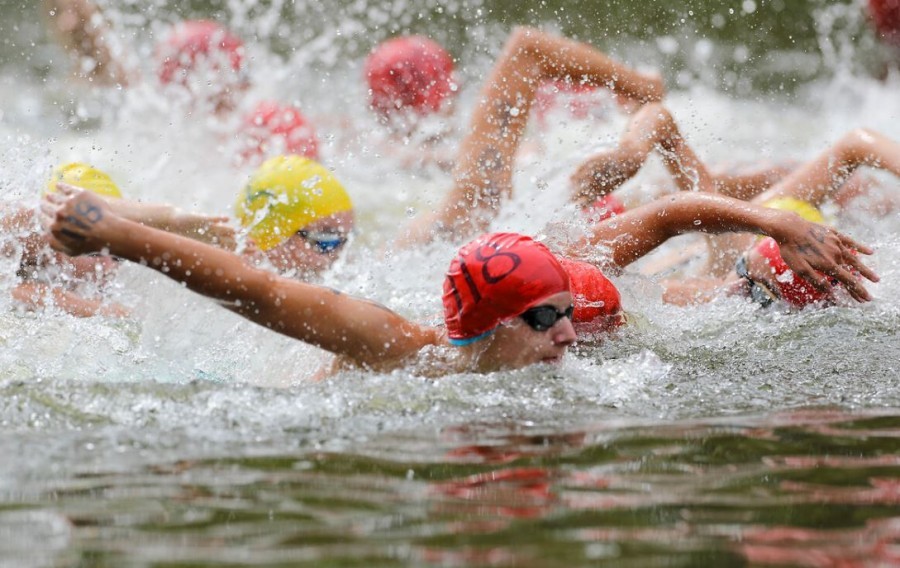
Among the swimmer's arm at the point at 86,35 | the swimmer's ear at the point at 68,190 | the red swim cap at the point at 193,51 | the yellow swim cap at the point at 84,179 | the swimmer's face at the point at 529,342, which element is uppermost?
the red swim cap at the point at 193,51

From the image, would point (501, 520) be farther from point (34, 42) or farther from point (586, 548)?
point (34, 42)

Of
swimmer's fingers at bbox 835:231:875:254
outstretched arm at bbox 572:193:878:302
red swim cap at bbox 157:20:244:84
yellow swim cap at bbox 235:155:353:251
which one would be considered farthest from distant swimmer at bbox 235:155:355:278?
red swim cap at bbox 157:20:244:84

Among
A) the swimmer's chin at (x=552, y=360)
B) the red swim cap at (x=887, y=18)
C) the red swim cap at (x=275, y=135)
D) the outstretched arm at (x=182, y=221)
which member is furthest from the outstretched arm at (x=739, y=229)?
the red swim cap at (x=887, y=18)

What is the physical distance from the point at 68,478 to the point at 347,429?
91cm

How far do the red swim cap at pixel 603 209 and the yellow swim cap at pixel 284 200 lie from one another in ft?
3.95

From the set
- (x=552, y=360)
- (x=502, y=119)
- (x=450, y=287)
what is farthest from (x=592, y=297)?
(x=502, y=119)

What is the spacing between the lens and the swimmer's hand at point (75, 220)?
3.75 m

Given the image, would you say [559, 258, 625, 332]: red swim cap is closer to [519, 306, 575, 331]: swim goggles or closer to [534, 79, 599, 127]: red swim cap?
[519, 306, 575, 331]: swim goggles

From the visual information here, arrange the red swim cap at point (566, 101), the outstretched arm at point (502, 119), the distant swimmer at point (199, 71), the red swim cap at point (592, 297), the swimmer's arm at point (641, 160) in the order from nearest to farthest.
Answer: the red swim cap at point (592, 297) < the swimmer's arm at point (641, 160) < the outstretched arm at point (502, 119) < the distant swimmer at point (199, 71) < the red swim cap at point (566, 101)

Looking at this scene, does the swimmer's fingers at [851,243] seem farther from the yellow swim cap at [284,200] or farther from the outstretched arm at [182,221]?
the yellow swim cap at [284,200]

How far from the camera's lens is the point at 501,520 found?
2898 mm

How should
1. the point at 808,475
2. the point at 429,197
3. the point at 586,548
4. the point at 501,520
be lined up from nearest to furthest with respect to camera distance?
the point at 586,548, the point at 501,520, the point at 808,475, the point at 429,197

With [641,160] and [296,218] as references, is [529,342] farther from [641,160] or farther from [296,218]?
[296,218]

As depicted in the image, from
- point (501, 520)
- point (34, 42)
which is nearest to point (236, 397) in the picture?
point (501, 520)
